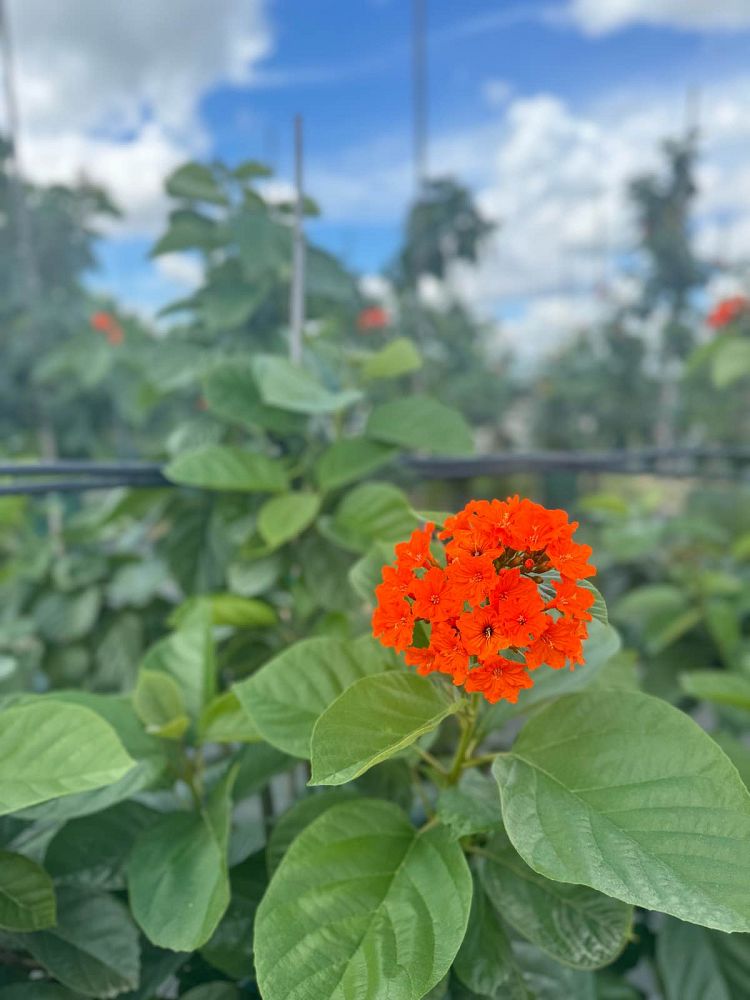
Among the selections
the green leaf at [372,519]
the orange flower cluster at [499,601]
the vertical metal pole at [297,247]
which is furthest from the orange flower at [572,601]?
the vertical metal pole at [297,247]

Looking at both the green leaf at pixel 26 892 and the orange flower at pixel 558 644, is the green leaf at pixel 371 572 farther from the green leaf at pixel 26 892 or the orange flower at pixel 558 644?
the green leaf at pixel 26 892

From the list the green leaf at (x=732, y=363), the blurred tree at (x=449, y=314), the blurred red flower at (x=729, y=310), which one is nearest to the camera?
the green leaf at (x=732, y=363)

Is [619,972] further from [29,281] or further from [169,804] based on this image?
[29,281]

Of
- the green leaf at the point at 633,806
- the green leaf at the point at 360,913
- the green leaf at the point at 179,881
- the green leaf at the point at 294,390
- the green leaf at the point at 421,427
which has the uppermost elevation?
the green leaf at the point at 294,390

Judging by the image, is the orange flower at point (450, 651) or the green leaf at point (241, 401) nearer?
the orange flower at point (450, 651)

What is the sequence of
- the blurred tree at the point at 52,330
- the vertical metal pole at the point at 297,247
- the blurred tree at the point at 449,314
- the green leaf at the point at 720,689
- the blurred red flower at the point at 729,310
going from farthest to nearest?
the blurred tree at the point at 449,314, the blurred tree at the point at 52,330, the blurred red flower at the point at 729,310, the vertical metal pole at the point at 297,247, the green leaf at the point at 720,689

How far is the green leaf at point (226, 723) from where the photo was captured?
612 mm

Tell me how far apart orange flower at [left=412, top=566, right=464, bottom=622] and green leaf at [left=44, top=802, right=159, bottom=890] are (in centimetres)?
36

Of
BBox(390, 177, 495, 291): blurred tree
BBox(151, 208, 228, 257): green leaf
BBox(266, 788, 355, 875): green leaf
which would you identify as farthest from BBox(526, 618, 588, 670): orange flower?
BBox(390, 177, 495, 291): blurred tree

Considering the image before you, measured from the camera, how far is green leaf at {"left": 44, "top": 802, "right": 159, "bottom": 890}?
0.60 meters

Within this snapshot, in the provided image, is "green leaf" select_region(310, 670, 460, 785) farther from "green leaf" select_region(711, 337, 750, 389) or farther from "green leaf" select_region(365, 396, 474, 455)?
"green leaf" select_region(711, 337, 750, 389)

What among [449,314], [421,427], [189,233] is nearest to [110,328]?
[189,233]

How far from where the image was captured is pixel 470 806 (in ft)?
1.70

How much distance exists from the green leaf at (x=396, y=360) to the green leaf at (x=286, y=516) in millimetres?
208
